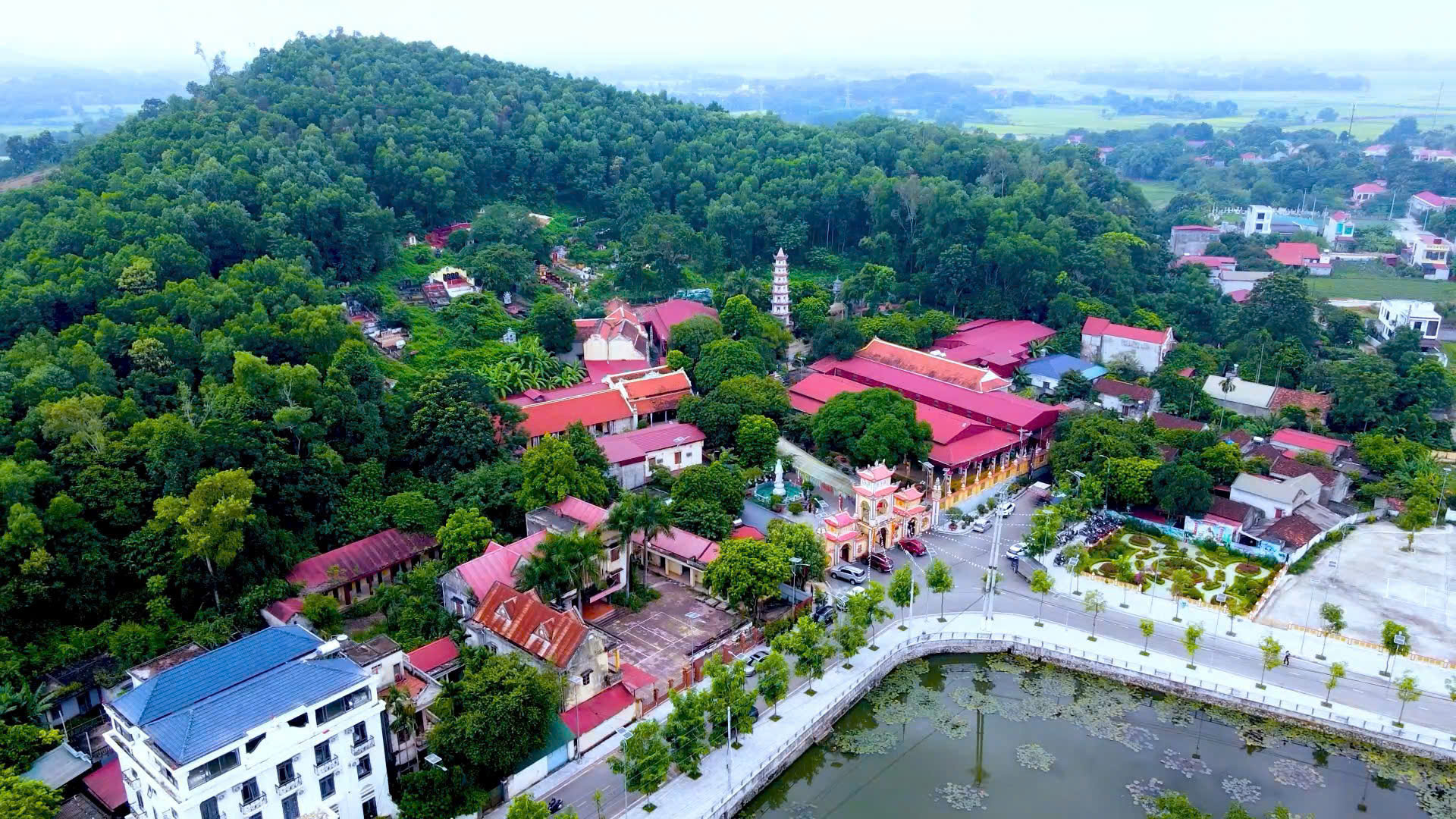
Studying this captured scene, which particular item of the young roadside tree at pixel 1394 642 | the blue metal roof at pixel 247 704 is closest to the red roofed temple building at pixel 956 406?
the young roadside tree at pixel 1394 642

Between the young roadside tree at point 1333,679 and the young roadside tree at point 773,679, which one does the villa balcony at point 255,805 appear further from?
the young roadside tree at point 1333,679

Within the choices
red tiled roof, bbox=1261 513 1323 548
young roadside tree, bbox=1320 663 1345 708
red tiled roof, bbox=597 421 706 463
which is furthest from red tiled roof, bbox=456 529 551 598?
red tiled roof, bbox=1261 513 1323 548

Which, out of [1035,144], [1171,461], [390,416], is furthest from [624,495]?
[1035,144]

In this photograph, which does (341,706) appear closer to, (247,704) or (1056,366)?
(247,704)

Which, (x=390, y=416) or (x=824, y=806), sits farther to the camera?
(x=390, y=416)

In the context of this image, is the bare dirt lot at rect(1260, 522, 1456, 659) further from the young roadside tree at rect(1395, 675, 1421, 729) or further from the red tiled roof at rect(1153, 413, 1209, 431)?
the red tiled roof at rect(1153, 413, 1209, 431)

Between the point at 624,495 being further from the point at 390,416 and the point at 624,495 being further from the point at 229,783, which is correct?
the point at 229,783
